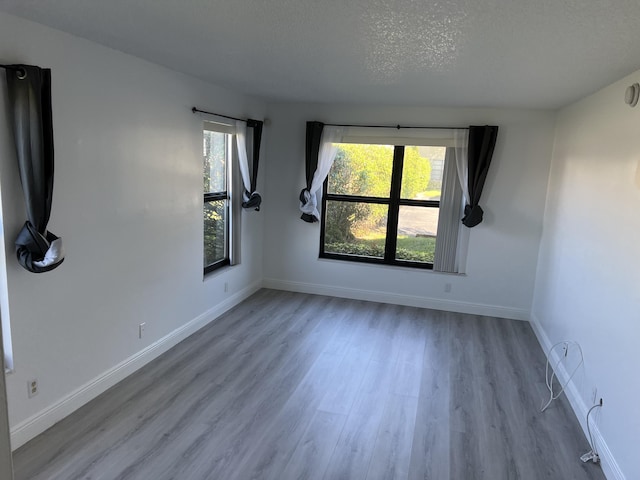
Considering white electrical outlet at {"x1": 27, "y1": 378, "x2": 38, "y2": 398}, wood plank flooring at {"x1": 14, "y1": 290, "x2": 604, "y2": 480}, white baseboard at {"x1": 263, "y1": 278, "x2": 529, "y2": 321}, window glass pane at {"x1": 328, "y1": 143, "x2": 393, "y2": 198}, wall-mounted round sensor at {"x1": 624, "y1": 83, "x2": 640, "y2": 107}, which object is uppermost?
wall-mounted round sensor at {"x1": 624, "y1": 83, "x2": 640, "y2": 107}

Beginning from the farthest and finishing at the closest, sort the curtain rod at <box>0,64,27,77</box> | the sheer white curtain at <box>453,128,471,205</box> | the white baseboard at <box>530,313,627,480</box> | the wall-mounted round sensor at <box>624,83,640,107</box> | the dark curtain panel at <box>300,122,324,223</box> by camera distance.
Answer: the dark curtain panel at <box>300,122,324,223</box> → the sheer white curtain at <box>453,128,471,205</box> → the wall-mounted round sensor at <box>624,83,640,107</box> → the white baseboard at <box>530,313,627,480</box> → the curtain rod at <box>0,64,27,77</box>

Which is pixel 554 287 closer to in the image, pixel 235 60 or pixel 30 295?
pixel 235 60

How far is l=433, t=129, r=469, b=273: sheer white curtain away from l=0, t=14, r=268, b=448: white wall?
8.58 ft

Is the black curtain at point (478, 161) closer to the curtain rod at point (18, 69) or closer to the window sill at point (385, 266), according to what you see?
the window sill at point (385, 266)

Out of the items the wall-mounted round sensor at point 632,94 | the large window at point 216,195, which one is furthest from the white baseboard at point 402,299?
the wall-mounted round sensor at point 632,94

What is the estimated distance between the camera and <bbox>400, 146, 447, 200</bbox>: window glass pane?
502 cm

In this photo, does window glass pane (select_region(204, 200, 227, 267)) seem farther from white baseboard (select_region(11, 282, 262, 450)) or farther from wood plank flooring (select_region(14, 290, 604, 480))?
wood plank flooring (select_region(14, 290, 604, 480))

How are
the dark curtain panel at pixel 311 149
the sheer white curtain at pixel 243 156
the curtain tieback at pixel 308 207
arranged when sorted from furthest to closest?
the curtain tieback at pixel 308 207
the dark curtain panel at pixel 311 149
the sheer white curtain at pixel 243 156

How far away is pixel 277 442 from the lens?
267cm

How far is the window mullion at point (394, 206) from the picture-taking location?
16.8ft

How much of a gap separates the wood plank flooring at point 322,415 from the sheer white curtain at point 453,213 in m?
0.95

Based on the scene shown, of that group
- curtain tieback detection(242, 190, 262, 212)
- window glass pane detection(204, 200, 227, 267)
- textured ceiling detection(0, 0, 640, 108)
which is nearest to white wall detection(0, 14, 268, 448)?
textured ceiling detection(0, 0, 640, 108)

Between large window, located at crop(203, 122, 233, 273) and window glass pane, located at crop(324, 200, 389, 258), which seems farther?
window glass pane, located at crop(324, 200, 389, 258)

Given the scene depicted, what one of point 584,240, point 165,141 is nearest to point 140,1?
point 165,141
